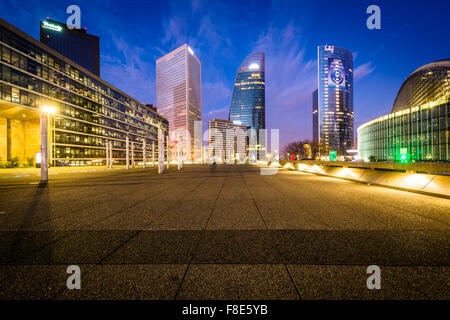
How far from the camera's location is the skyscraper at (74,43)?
139375 millimetres

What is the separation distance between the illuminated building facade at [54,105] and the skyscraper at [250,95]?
349 feet

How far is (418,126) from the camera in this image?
49.0m

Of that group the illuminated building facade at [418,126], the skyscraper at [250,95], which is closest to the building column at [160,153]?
the illuminated building facade at [418,126]

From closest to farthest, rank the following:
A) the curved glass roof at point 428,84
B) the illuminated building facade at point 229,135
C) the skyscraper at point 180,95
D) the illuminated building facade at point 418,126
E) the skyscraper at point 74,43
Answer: the illuminated building facade at point 418,126, the curved glass roof at point 428,84, the skyscraper at point 74,43, the illuminated building facade at point 229,135, the skyscraper at point 180,95

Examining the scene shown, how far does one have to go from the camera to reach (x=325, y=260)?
2879 millimetres

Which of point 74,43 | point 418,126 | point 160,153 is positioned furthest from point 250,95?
point 74,43

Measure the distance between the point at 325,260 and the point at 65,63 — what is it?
224ft

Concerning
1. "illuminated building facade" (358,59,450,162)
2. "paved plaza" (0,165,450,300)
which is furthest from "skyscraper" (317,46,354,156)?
"paved plaza" (0,165,450,300)

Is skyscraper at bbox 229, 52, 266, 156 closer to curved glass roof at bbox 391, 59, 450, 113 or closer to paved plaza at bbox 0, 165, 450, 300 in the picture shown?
curved glass roof at bbox 391, 59, 450, 113

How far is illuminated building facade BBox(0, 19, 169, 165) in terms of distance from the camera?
3528cm

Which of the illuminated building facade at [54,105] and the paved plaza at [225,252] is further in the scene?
the illuminated building facade at [54,105]

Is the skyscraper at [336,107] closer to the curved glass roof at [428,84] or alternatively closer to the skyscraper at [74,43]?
the curved glass roof at [428,84]
